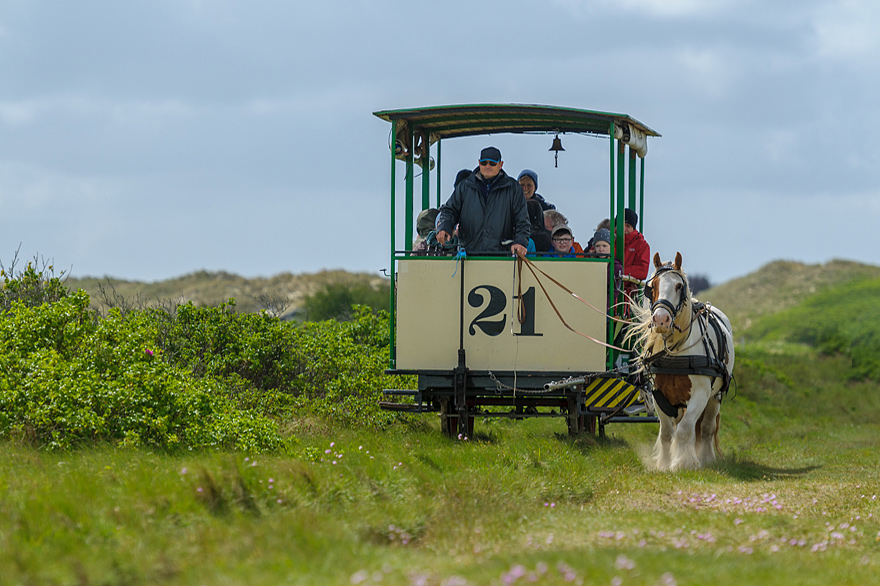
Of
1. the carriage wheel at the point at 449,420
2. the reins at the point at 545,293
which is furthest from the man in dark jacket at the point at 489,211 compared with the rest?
the carriage wheel at the point at 449,420

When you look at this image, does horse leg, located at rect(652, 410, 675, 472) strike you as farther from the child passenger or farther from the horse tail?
the child passenger

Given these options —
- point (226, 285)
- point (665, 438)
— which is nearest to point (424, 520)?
point (665, 438)

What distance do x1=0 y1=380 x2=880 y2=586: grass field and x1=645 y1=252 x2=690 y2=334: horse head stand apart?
1.42 metres

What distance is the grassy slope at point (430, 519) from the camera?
16.7 feet

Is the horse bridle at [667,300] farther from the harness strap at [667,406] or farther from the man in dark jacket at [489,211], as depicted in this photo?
the man in dark jacket at [489,211]

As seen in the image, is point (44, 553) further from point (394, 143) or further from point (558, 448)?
point (394, 143)

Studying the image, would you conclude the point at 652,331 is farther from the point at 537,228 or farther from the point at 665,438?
the point at 537,228

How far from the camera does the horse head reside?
10062mm

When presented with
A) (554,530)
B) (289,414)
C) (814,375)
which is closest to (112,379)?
(289,414)

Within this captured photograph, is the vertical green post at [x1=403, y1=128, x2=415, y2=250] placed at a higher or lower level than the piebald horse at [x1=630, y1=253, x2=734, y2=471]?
higher

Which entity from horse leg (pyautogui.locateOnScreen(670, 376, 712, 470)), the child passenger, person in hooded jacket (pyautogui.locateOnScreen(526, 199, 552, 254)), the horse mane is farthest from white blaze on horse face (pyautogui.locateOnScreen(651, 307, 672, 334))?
person in hooded jacket (pyautogui.locateOnScreen(526, 199, 552, 254))

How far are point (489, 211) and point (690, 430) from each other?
3.04 metres

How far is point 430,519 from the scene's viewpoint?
6762mm

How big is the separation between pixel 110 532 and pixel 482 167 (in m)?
6.81
